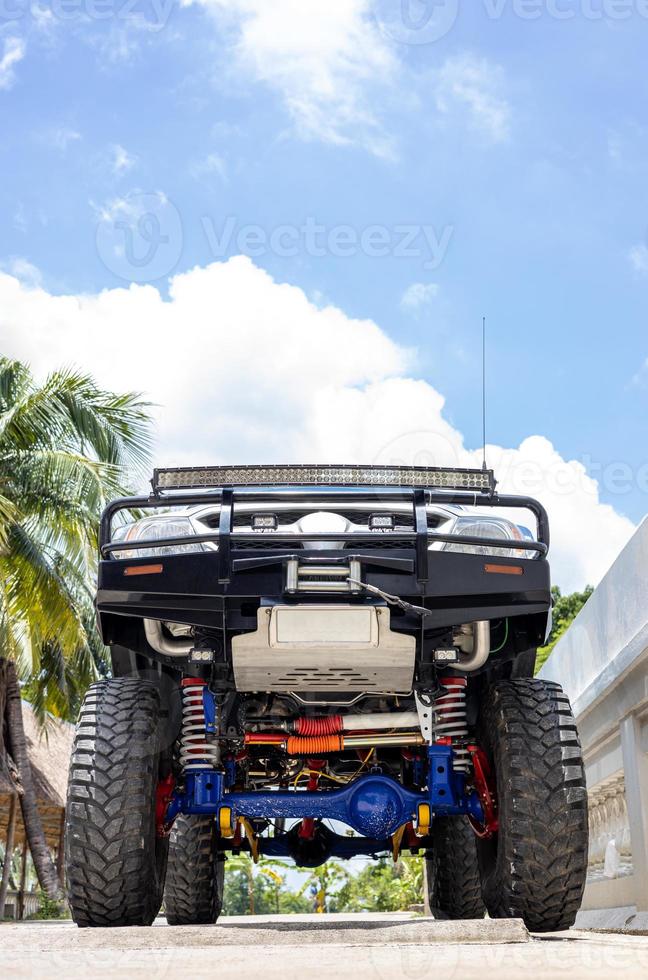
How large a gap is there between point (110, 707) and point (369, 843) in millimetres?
2106

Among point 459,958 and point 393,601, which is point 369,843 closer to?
point 393,601

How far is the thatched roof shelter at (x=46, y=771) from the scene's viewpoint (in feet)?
82.8

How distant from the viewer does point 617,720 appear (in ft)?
25.4

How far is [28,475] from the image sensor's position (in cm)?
1700

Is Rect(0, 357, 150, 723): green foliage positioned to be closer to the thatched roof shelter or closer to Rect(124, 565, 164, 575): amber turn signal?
the thatched roof shelter

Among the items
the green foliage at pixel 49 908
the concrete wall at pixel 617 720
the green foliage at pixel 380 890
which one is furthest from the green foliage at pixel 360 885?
the concrete wall at pixel 617 720

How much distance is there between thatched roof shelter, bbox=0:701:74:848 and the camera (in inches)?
993

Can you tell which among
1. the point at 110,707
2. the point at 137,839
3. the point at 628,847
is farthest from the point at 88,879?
the point at 628,847

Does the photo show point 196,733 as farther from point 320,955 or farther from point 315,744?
point 320,955

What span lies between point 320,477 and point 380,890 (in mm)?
51197

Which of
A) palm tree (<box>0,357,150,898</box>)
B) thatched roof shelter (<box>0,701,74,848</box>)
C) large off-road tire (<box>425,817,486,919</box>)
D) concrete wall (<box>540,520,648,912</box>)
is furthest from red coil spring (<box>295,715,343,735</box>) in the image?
thatched roof shelter (<box>0,701,74,848</box>)

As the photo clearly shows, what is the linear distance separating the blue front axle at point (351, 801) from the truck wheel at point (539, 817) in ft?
0.81

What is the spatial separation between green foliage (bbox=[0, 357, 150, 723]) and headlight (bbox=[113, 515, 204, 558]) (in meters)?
11.6

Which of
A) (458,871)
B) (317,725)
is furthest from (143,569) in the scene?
(458,871)
